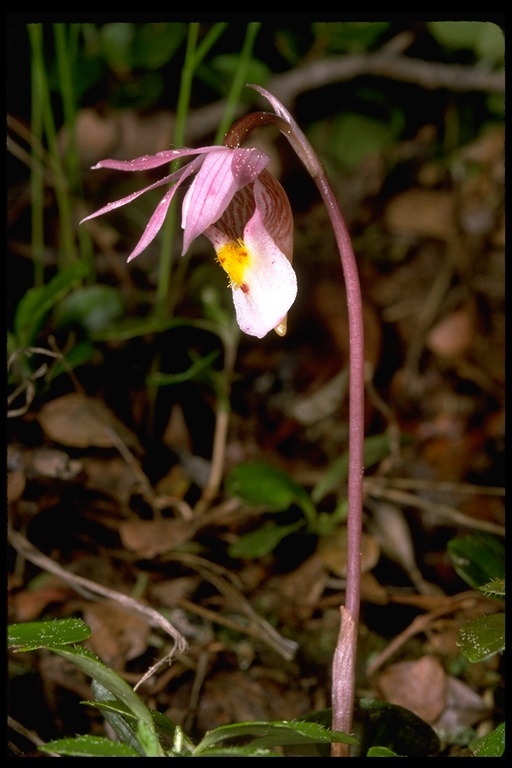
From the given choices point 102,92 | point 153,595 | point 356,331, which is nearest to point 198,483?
point 153,595

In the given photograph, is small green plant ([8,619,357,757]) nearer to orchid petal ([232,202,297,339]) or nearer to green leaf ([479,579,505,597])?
green leaf ([479,579,505,597])

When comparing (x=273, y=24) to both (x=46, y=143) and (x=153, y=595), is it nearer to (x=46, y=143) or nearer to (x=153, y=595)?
(x=46, y=143)

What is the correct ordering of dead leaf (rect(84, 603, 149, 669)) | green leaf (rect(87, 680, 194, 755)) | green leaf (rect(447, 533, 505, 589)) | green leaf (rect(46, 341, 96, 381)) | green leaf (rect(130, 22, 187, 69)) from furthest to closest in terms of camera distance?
green leaf (rect(130, 22, 187, 69)) → green leaf (rect(46, 341, 96, 381)) → dead leaf (rect(84, 603, 149, 669)) → green leaf (rect(447, 533, 505, 589)) → green leaf (rect(87, 680, 194, 755))

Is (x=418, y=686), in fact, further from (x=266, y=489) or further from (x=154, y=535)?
(x=154, y=535)

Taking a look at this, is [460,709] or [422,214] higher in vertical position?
[422,214]

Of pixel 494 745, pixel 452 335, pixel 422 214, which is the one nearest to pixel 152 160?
pixel 494 745

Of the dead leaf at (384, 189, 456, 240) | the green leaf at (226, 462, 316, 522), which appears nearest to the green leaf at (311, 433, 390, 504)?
the green leaf at (226, 462, 316, 522)

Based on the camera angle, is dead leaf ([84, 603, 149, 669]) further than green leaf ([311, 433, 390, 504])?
No

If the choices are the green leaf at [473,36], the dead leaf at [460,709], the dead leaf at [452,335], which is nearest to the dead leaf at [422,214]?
the dead leaf at [452,335]
